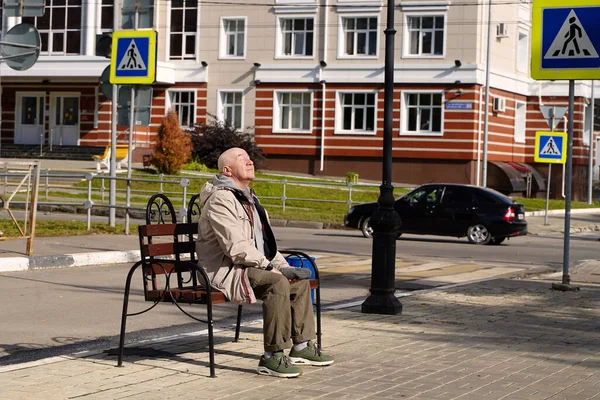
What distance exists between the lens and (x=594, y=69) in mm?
13305

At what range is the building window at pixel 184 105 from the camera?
5116 cm

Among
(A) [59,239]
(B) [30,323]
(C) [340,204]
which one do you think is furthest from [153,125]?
(B) [30,323]

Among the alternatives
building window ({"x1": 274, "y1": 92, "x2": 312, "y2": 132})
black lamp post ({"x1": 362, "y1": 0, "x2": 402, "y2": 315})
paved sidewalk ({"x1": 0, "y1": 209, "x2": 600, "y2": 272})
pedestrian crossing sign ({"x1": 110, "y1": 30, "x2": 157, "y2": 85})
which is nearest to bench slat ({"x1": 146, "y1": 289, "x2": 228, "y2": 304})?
black lamp post ({"x1": 362, "y1": 0, "x2": 402, "y2": 315})

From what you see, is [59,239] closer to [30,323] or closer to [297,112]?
[30,323]

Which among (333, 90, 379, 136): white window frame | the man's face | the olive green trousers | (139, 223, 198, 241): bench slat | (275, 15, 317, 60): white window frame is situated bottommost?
the olive green trousers

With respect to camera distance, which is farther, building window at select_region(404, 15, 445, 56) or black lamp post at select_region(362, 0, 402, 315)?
building window at select_region(404, 15, 445, 56)

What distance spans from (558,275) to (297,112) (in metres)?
33.7

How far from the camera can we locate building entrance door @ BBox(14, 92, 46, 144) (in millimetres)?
53156

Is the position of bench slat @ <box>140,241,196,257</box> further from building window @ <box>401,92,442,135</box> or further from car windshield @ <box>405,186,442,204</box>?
building window @ <box>401,92,442,135</box>

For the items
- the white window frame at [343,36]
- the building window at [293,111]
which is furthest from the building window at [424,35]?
the building window at [293,111]

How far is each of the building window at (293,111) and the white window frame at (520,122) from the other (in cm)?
1023

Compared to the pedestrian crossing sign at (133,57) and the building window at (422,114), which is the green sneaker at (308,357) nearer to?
the pedestrian crossing sign at (133,57)

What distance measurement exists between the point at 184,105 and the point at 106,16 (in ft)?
18.6

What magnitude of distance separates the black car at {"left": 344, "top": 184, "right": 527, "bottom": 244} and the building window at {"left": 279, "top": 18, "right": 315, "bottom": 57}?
946 inches
